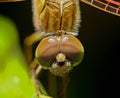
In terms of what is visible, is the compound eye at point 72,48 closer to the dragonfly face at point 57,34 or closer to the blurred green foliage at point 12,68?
the dragonfly face at point 57,34

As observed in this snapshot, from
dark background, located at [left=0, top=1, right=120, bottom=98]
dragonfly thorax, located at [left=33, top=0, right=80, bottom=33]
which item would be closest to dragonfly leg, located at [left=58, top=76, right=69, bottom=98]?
dark background, located at [left=0, top=1, right=120, bottom=98]

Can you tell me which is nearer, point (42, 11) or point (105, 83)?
point (42, 11)

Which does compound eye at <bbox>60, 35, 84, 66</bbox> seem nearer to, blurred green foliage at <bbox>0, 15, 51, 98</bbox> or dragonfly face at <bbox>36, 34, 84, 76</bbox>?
dragonfly face at <bbox>36, 34, 84, 76</bbox>

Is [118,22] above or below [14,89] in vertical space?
above

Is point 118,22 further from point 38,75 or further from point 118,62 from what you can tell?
point 38,75

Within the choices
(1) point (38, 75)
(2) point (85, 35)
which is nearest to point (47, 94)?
(1) point (38, 75)

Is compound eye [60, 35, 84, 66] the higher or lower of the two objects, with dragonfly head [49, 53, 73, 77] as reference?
higher

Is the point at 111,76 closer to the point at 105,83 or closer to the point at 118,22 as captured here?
the point at 105,83

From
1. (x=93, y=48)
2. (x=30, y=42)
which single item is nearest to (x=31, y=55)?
(x=30, y=42)
